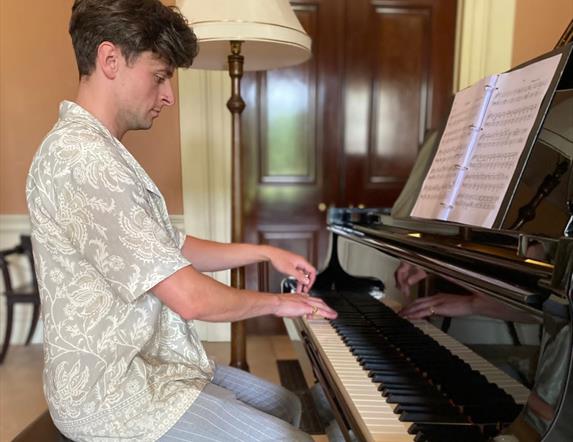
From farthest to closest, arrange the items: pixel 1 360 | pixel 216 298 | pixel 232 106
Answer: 1. pixel 1 360
2. pixel 232 106
3. pixel 216 298

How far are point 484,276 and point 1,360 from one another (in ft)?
8.69

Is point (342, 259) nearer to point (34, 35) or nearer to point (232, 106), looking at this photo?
point (232, 106)

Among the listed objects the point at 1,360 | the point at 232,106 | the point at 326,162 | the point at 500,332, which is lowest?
the point at 1,360

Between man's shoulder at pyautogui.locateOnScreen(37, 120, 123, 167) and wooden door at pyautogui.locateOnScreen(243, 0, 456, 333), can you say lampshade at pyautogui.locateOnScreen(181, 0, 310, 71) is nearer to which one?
man's shoulder at pyautogui.locateOnScreen(37, 120, 123, 167)

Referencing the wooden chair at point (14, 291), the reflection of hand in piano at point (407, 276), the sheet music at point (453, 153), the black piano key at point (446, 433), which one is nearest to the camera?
the black piano key at point (446, 433)

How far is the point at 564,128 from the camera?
3.29 ft

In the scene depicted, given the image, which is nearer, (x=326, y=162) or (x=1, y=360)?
(x=1, y=360)

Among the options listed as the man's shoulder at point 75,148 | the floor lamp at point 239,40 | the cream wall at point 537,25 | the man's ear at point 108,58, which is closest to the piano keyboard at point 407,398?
the man's shoulder at point 75,148

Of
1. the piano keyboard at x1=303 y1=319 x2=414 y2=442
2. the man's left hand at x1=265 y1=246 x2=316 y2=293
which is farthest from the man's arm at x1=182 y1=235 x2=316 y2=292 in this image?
the piano keyboard at x1=303 y1=319 x2=414 y2=442

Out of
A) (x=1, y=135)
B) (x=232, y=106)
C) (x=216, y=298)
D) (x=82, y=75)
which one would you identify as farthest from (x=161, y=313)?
(x=1, y=135)

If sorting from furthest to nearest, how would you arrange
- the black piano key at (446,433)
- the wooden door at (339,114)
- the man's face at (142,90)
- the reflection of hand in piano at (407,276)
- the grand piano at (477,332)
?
the wooden door at (339,114) < the reflection of hand in piano at (407,276) < the man's face at (142,90) < the black piano key at (446,433) < the grand piano at (477,332)

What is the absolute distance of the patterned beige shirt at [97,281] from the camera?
783 millimetres

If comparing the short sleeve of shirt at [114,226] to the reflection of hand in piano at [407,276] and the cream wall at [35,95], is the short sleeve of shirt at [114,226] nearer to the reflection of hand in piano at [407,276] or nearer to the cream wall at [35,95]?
the reflection of hand in piano at [407,276]

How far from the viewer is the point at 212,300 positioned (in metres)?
0.84
